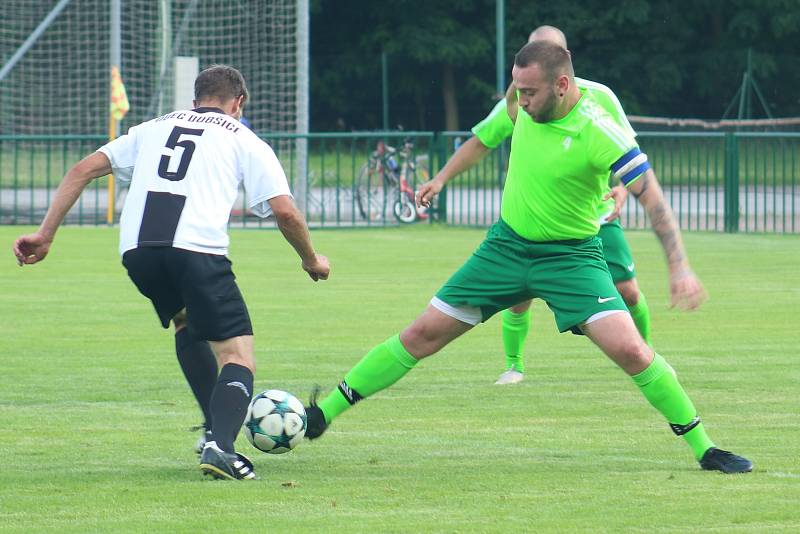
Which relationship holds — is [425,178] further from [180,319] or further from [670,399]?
[670,399]

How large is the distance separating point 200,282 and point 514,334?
327 cm

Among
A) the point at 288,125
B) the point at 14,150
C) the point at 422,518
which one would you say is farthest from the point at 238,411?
the point at 288,125

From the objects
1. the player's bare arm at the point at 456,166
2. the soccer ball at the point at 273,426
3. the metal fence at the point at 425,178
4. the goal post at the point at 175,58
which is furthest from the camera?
the goal post at the point at 175,58

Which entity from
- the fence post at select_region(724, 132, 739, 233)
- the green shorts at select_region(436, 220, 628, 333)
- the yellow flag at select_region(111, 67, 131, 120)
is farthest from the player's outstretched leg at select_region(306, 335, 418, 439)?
the fence post at select_region(724, 132, 739, 233)

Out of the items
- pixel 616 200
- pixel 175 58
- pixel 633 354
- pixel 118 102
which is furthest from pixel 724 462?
pixel 175 58

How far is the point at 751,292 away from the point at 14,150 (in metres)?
13.1

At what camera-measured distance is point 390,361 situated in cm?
697

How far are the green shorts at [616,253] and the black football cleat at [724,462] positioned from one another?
2.62 metres

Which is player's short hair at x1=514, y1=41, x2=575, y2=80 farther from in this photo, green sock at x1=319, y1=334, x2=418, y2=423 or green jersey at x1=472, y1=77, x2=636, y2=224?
green sock at x1=319, y1=334, x2=418, y2=423

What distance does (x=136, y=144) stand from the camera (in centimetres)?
660

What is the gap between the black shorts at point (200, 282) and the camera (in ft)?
20.9

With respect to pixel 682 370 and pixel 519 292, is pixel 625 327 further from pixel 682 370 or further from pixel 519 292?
pixel 682 370

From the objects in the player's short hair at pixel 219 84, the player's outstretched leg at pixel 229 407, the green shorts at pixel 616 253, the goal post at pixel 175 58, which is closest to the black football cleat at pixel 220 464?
the player's outstretched leg at pixel 229 407

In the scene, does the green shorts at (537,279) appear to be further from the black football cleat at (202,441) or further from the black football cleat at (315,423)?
the black football cleat at (202,441)
